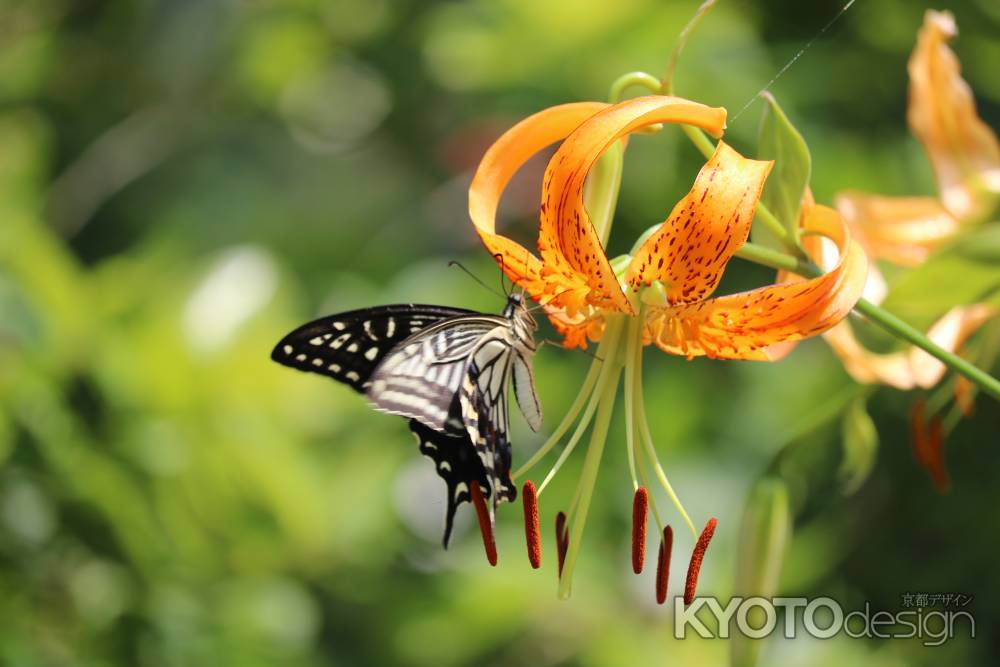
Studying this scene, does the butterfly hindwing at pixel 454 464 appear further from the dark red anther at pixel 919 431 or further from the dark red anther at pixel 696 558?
the dark red anther at pixel 919 431

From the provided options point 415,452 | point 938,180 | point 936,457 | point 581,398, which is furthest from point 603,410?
point 415,452

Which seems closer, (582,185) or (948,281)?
(582,185)

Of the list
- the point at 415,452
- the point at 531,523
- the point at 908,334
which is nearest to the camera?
the point at 908,334

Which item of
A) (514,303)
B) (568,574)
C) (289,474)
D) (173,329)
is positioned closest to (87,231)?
(173,329)

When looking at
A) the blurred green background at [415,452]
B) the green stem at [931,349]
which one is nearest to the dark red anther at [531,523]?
the green stem at [931,349]

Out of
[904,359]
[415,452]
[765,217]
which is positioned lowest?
[415,452]

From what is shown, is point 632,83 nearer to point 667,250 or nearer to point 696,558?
point 667,250

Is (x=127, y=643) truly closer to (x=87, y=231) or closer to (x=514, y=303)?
(x=514, y=303)

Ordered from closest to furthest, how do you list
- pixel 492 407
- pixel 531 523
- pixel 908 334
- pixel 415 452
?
1. pixel 908 334
2. pixel 531 523
3. pixel 492 407
4. pixel 415 452
